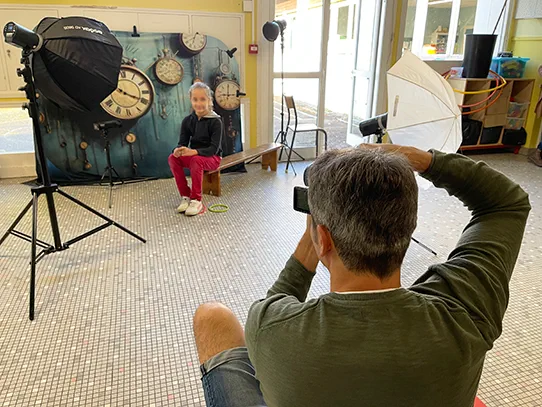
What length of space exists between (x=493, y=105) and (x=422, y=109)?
3602 mm

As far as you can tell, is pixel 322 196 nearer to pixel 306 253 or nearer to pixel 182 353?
pixel 306 253

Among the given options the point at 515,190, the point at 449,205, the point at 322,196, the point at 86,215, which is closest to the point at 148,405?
the point at 322,196

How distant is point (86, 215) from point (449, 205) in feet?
9.87

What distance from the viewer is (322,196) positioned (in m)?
0.74

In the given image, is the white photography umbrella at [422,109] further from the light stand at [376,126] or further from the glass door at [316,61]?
the glass door at [316,61]

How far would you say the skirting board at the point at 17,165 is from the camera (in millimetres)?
4070

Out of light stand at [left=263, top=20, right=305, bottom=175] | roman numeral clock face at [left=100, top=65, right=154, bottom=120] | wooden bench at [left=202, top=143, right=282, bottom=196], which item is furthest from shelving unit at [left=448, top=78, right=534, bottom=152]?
roman numeral clock face at [left=100, top=65, right=154, bottom=120]

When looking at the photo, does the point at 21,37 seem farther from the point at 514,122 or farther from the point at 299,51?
the point at 514,122

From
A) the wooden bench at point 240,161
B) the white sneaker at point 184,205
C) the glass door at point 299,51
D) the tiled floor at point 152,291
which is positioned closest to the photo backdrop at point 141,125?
the tiled floor at point 152,291

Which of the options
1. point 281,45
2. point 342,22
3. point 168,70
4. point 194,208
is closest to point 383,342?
point 194,208

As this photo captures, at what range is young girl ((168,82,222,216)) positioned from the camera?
11.2ft

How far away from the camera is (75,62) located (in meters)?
2.16

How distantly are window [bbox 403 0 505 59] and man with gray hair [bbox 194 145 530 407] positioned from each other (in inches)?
199

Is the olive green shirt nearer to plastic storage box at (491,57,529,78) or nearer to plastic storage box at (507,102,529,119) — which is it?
plastic storage box at (491,57,529,78)
